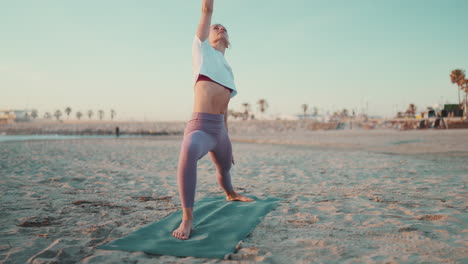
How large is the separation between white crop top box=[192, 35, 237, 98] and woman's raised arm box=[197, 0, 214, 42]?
6cm

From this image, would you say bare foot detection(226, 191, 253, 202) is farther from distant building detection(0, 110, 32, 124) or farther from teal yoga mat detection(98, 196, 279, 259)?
distant building detection(0, 110, 32, 124)

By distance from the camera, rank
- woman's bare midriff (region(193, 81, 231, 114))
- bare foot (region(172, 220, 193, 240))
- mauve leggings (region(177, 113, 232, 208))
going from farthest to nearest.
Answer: woman's bare midriff (region(193, 81, 231, 114)), mauve leggings (region(177, 113, 232, 208)), bare foot (region(172, 220, 193, 240))

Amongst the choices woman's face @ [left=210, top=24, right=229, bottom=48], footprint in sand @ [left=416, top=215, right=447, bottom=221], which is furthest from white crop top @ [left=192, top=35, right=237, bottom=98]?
footprint in sand @ [left=416, top=215, right=447, bottom=221]

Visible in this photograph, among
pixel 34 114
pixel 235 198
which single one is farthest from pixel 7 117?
pixel 235 198

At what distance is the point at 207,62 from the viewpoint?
2.91 metres

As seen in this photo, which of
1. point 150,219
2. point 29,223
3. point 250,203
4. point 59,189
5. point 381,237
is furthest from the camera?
point 59,189

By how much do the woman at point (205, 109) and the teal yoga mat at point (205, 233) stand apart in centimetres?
17

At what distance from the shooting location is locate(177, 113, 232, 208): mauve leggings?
272 cm

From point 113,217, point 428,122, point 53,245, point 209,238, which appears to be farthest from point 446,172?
point 428,122

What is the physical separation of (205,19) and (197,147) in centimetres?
124

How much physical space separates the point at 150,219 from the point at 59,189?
8.49 ft

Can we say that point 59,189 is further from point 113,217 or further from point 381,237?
point 381,237

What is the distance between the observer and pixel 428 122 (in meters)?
36.0

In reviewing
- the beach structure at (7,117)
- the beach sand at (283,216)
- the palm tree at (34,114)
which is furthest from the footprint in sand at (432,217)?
the palm tree at (34,114)
